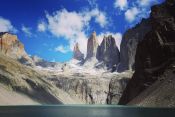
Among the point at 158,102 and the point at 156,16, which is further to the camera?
the point at 156,16

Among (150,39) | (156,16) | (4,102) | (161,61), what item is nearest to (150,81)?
(161,61)

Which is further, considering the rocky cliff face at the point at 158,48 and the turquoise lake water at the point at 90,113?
the rocky cliff face at the point at 158,48

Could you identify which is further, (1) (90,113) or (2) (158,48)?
(2) (158,48)

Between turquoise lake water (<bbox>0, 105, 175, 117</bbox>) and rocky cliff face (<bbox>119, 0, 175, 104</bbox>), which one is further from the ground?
rocky cliff face (<bbox>119, 0, 175, 104</bbox>)

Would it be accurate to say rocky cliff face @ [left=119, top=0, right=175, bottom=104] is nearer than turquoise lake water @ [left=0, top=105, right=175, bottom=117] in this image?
No

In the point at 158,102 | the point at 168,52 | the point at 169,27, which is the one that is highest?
the point at 169,27

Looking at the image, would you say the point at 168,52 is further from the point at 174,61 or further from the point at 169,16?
the point at 169,16

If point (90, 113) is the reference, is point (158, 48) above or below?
above

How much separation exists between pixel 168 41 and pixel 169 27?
668 centimetres

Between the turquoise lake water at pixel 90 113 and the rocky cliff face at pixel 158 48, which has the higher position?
the rocky cliff face at pixel 158 48

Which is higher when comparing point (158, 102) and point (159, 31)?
point (159, 31)

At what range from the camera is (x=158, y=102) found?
12950 cm

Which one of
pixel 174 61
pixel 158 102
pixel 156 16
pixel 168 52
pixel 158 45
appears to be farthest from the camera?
pixel 156 16

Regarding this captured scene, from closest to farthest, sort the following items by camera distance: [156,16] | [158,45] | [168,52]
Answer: [168,52]
[158,45]
[156,16]
